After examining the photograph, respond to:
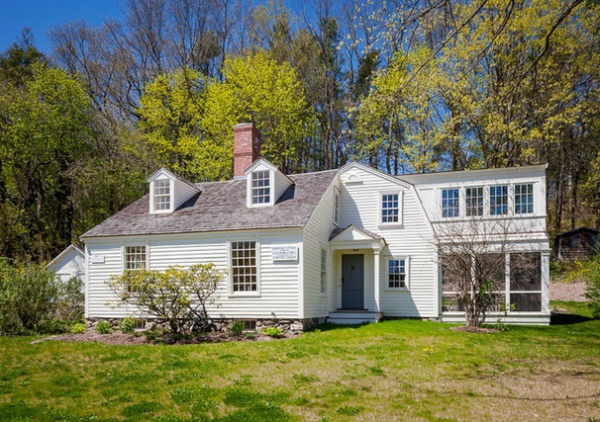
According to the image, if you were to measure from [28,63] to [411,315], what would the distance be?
2910 centimetres

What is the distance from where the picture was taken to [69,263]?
23031 millimetres

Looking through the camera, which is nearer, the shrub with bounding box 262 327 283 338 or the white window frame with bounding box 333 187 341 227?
the shrub with bounding box 262 327 283 338

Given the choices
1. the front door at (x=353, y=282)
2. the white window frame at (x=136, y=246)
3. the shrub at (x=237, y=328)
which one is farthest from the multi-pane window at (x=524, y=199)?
the white window frame at (x=136, y=246)

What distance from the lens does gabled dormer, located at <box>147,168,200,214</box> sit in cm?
1903

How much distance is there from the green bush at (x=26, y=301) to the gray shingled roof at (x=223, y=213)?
95.6 inches

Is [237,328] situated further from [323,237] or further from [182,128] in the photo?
[182,128]

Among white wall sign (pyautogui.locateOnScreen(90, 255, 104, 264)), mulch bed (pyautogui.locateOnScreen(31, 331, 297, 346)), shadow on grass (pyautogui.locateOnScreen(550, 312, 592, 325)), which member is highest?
white wall sign (pyautogui.locateOnScreen(90, 255, 104, 264))

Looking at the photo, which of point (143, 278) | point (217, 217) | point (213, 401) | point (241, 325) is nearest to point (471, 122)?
point (217, 217)

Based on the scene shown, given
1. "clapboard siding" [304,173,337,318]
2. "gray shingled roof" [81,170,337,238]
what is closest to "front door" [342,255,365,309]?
"clapboard siding" [304,173,337,318]

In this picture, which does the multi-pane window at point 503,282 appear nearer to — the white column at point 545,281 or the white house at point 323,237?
the white house at point 323,237

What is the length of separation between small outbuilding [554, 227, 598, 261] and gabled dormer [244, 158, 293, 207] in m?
19.6

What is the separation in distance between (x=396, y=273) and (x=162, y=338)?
8851 millimetres

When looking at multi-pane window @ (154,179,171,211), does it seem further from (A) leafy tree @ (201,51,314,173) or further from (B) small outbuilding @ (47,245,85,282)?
(A) leafy tree @ (201,51,314,173)

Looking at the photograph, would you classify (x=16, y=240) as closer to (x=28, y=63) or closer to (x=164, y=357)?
(x=28, y=63)
